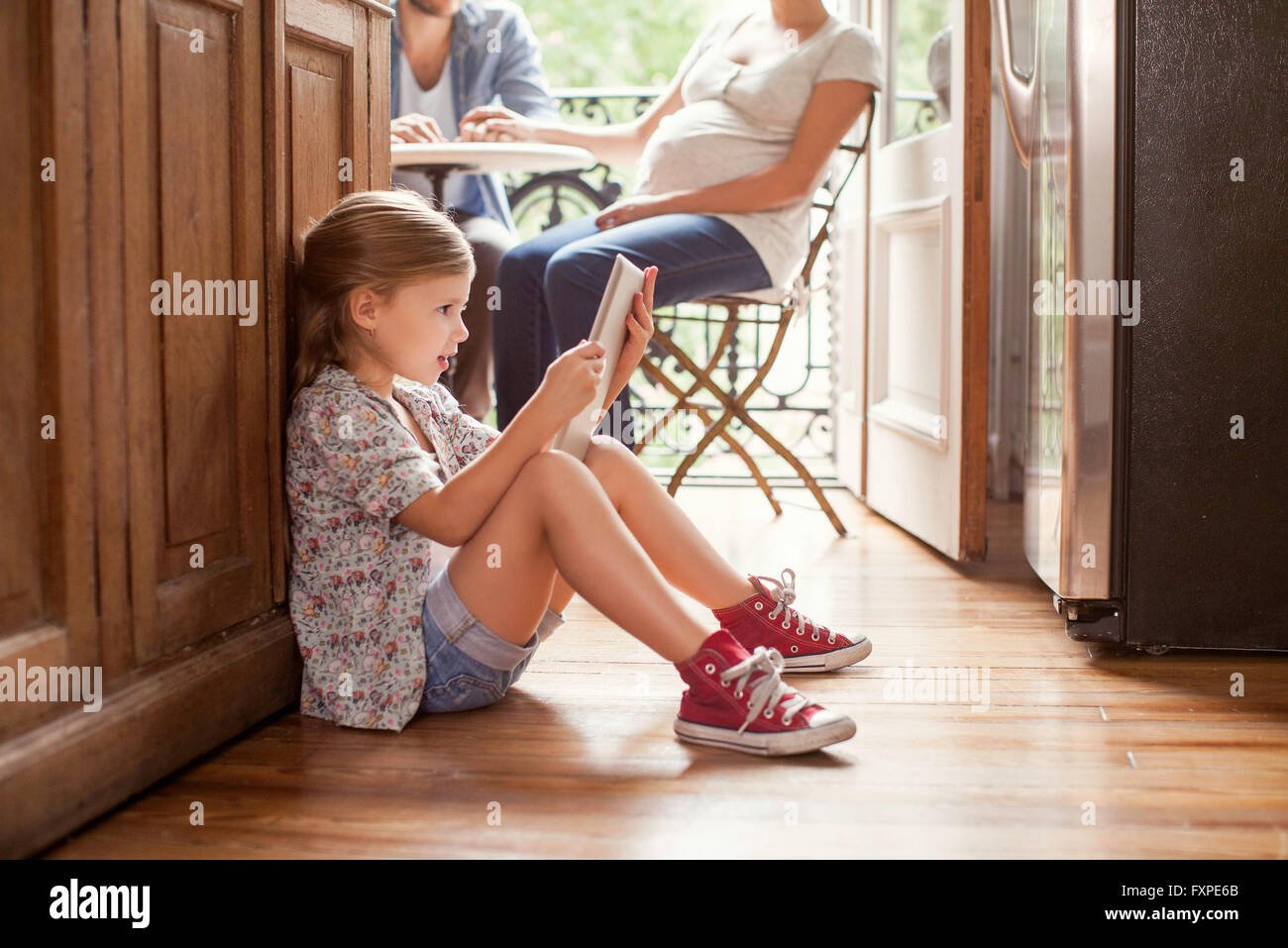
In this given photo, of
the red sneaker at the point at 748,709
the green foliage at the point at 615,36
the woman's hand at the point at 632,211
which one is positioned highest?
the green foliage at the point at 615,36

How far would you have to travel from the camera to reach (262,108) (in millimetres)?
1473

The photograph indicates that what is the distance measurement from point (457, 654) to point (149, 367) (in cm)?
49

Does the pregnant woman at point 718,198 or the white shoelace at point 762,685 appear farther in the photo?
the pregnant woman at point 718,198

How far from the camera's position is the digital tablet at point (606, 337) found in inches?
59.6

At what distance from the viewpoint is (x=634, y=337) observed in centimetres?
164

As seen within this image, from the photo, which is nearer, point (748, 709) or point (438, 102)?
point (748, 709)

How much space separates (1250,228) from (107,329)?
1.51 metres

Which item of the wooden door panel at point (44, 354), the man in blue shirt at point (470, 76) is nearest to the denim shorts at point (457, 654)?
the wooden door panel at point (44, 354)

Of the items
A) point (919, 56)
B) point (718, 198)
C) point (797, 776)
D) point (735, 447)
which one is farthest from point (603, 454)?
point (919, 56)

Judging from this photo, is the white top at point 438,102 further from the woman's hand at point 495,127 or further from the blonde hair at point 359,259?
the blonde hair at point 359,259

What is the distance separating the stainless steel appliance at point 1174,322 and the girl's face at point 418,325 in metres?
0.93

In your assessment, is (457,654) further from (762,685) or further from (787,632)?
(787,632)

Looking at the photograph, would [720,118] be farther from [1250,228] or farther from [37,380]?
[37,380]

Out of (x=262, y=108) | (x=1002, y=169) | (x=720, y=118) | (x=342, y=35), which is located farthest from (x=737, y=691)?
(x=1002, y=169)
